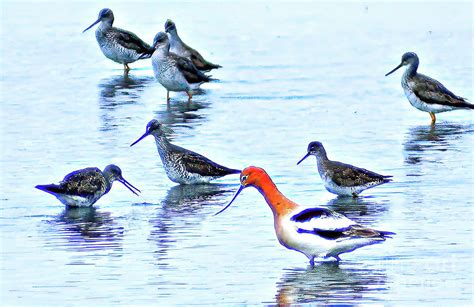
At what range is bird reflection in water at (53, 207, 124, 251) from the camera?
45.5 feet

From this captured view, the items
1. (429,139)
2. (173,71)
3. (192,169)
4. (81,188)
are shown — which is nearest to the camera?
(81,188)

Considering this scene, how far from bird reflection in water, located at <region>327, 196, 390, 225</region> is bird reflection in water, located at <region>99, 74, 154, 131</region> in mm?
6024

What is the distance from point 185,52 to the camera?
27.4 m

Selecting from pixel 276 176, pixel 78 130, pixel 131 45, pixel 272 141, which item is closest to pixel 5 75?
pixel 131 45

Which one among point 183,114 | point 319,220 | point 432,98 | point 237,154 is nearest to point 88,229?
point 319,220

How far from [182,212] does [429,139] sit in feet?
19.9

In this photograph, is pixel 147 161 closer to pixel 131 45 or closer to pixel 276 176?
pixel 276 176

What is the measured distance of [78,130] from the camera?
831 inches

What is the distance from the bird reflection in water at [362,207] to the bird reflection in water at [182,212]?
134 centimetres

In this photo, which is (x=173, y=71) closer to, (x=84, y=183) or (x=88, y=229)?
(x=84, y=183)

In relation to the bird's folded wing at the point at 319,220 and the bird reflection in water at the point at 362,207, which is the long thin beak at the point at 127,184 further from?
the bird's folded wing at the point at 319,220

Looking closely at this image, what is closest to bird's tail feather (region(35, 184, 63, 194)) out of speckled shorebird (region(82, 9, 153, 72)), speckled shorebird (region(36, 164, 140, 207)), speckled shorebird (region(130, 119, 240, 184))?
speckled shorebird (region(36, 164, 140, 207))

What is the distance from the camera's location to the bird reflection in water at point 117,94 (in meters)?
22.3

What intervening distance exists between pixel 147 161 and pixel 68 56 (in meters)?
11.5
